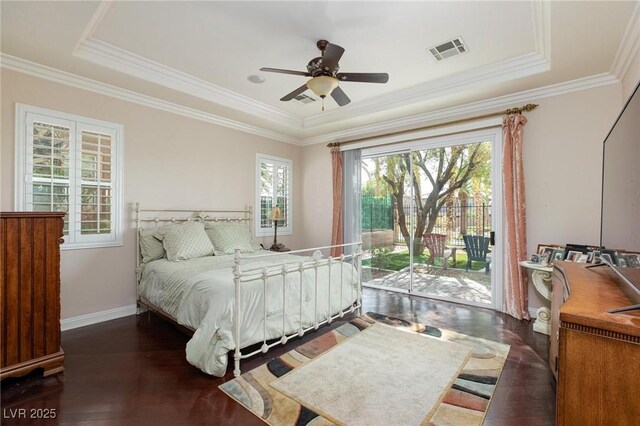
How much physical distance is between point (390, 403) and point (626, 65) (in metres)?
3.55

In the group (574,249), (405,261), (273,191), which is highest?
(273,191)

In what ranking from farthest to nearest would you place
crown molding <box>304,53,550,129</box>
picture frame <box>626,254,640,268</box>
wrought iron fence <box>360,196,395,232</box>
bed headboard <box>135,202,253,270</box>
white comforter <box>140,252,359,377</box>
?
wrought iron fence <box>360,196,395,232</box>, bed headboard <box>135,202,253,270</box>, crown molding <box>304,53,550,129</box>, white comforter <box>140,252,359,377</box>, picture frame <box>626,254,640,268</box>

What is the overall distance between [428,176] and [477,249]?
1.21 m

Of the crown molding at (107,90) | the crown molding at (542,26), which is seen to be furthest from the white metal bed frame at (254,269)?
the crown molding at (542,26)

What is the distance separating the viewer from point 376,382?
6.79 ft

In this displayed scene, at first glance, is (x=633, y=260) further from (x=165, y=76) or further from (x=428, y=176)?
(x=165, y=76)

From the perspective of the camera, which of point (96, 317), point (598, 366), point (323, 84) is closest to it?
point (598, 366)

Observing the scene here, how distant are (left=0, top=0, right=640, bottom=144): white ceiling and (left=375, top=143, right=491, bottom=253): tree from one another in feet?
2.14

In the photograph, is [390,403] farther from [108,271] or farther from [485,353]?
[108,271]

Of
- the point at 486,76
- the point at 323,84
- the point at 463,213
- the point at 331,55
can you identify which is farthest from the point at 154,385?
the point at 486,76

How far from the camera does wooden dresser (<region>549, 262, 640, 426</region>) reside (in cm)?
102

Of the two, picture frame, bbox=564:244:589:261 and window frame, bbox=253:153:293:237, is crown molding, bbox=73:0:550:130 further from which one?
picture frame, bbox=564:244:589:261

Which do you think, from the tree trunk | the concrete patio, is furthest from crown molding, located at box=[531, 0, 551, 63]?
Answer: the concrete patio

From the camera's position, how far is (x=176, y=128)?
12.9ft
